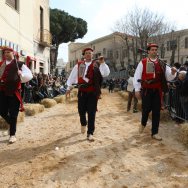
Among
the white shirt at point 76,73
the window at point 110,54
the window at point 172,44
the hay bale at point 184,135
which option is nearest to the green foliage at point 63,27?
the window at point 110,54

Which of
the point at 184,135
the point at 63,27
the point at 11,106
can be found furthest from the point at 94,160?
the point at 63,27

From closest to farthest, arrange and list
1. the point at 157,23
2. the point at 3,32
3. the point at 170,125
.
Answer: the point at 170,125
the point at 3,32
the point at 157,23

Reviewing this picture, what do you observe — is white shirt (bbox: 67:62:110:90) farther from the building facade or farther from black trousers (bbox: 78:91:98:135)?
the building facade

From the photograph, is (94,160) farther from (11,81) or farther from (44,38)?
(44,38)

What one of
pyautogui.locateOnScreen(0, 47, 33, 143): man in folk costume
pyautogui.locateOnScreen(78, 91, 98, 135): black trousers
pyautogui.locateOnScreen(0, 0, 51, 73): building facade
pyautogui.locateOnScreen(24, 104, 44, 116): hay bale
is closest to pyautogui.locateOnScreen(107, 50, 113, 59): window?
pyautogui.locateOnScreen(0, 0, 51, 73): building facade

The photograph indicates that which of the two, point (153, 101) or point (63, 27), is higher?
point (63, 27)

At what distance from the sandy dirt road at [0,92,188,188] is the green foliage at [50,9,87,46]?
4074 centimetres

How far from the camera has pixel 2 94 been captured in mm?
7293

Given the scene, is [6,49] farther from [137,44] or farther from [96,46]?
[96,46]

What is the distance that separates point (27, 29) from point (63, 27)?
28086mm

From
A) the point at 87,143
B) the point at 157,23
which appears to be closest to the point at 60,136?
the point at 87,143

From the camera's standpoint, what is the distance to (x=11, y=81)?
7156mm

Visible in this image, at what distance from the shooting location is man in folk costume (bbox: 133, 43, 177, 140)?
7129 mm

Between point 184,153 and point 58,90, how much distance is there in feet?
51.3
